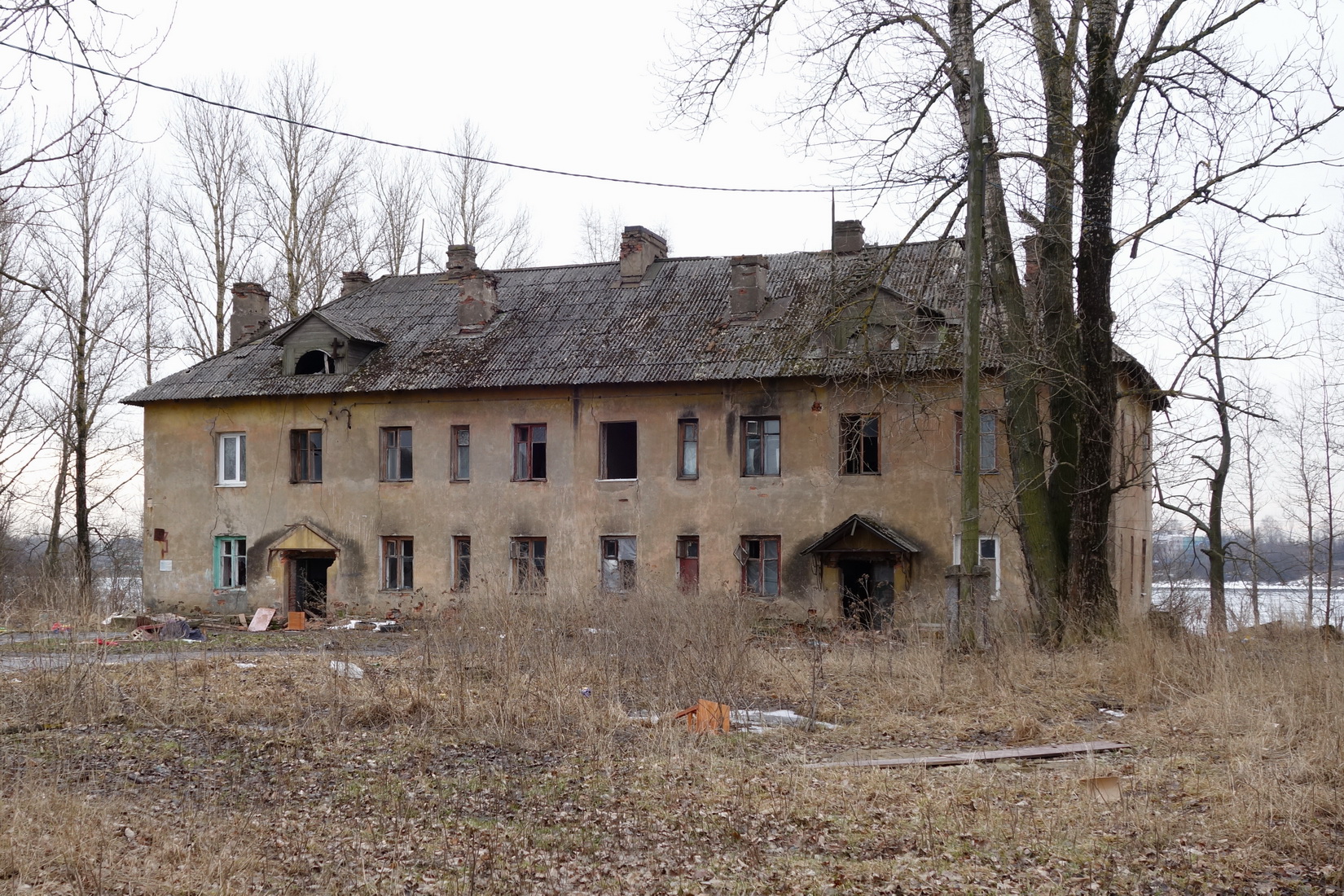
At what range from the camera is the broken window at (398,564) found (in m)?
29.4

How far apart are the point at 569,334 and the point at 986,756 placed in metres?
21.0

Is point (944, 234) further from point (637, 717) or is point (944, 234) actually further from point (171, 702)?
point (171, 702)

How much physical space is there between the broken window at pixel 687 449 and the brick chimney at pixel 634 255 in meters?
5.38

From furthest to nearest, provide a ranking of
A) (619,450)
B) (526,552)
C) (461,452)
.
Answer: (461,452) → (619,450) → (526,552)

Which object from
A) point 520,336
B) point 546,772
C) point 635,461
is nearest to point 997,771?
point 546,772

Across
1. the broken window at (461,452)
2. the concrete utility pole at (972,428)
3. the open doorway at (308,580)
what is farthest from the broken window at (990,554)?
the open doorway at (308,580)

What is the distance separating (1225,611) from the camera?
15727mm

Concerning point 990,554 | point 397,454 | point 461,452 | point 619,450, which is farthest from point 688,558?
point 397,454

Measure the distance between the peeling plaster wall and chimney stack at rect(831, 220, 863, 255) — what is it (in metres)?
4.43

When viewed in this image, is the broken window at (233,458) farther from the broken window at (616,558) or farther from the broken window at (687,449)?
the broken window at (687,449)

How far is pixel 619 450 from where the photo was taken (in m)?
28.6

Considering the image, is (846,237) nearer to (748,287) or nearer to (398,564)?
(748,287)

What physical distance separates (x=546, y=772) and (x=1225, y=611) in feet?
34.1

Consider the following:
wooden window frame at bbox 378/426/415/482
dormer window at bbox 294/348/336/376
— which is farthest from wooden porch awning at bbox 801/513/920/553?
dormer window at bbox 294/348/336/376
